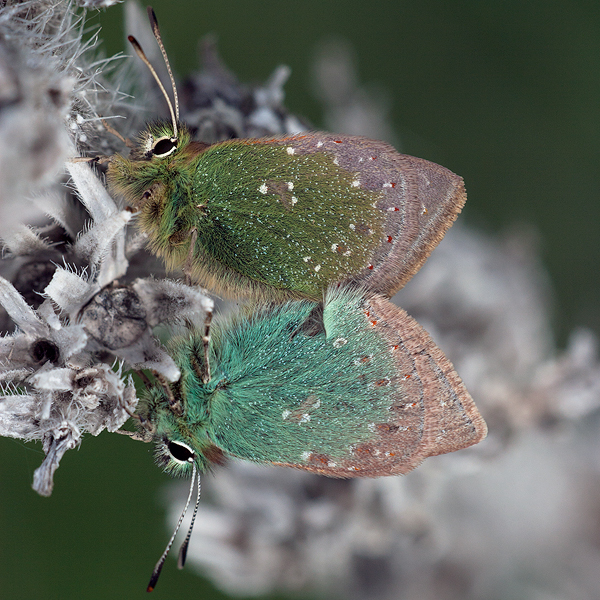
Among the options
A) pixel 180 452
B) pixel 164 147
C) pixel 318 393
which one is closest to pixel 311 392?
pixel 318 393

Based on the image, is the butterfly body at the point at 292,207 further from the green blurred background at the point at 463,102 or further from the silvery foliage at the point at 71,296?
the green blurred background at the point at 463,102

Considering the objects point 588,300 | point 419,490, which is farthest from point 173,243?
point 588,300

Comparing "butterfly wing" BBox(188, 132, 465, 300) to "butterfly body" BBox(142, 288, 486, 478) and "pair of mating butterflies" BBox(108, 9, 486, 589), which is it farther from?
"butterfly body" BBox(142, 288, 486, 478)

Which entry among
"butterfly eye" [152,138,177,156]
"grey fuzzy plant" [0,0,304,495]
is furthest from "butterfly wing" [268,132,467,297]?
"grey fuzzy plant" [0,0,304,495]

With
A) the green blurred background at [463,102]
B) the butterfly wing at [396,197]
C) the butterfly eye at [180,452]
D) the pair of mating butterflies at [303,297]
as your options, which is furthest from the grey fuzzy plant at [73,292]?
the green blurred background at [463,102]

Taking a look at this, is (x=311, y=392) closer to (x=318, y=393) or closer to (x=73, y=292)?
(x=318, y=393)

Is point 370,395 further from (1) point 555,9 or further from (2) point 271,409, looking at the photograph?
(1) point 555,9
